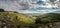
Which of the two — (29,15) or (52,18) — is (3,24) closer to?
(29,15)

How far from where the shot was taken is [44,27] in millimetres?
1265

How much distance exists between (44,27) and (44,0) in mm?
315

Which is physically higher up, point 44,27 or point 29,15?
point 29,15

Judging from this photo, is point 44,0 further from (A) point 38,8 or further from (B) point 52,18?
(B) point 52,18

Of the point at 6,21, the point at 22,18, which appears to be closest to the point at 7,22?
the point at 6,21

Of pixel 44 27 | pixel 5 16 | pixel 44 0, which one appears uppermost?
pixel 44 0

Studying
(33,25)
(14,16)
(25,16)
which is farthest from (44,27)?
(14,16)

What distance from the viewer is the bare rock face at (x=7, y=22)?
1.21 meters

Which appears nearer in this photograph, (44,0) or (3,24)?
(3,24)

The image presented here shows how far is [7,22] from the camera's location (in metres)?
1.22

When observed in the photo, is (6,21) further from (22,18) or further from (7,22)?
(22,18)

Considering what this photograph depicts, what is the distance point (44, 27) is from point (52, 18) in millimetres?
138

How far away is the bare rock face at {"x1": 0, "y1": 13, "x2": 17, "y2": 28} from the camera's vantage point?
1.21m

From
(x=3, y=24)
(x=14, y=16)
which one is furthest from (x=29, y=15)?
(x=3, y=24)
